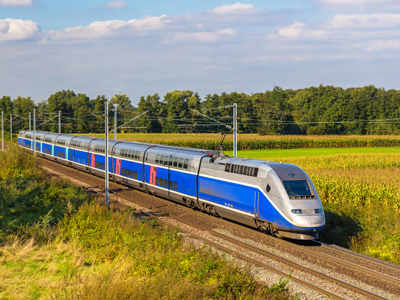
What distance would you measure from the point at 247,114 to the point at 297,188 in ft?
338

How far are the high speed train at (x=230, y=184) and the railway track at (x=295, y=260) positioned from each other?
660mm

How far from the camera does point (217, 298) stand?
1130 centimetres

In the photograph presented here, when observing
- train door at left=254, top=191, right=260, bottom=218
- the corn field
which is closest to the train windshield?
train door at left=254, top=191, right=260, bottom=218

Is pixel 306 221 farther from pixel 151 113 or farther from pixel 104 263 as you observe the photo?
pixel 151 113

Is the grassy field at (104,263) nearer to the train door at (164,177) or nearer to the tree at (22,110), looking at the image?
the train door at (164,177)

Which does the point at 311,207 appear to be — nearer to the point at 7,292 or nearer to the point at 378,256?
the point at 378,256

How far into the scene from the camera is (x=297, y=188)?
65.8ft

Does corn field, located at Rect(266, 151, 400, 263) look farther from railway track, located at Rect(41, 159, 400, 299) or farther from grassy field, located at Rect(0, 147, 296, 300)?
grassy field, located at Rect(0, 147, 296, 300)

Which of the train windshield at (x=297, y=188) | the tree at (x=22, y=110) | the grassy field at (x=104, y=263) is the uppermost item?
the tree at (x=22, y=110)

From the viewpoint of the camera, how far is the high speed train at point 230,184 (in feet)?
63.8

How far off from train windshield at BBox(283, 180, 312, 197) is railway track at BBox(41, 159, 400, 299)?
95.3 inches

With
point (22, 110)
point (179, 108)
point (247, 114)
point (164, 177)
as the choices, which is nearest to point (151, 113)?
point (179, 108)

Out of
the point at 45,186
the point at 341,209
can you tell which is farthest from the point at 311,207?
the point at 45,186

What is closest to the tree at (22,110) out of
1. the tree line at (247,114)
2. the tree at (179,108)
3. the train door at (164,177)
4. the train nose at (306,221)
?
the tree line at (247,114)
